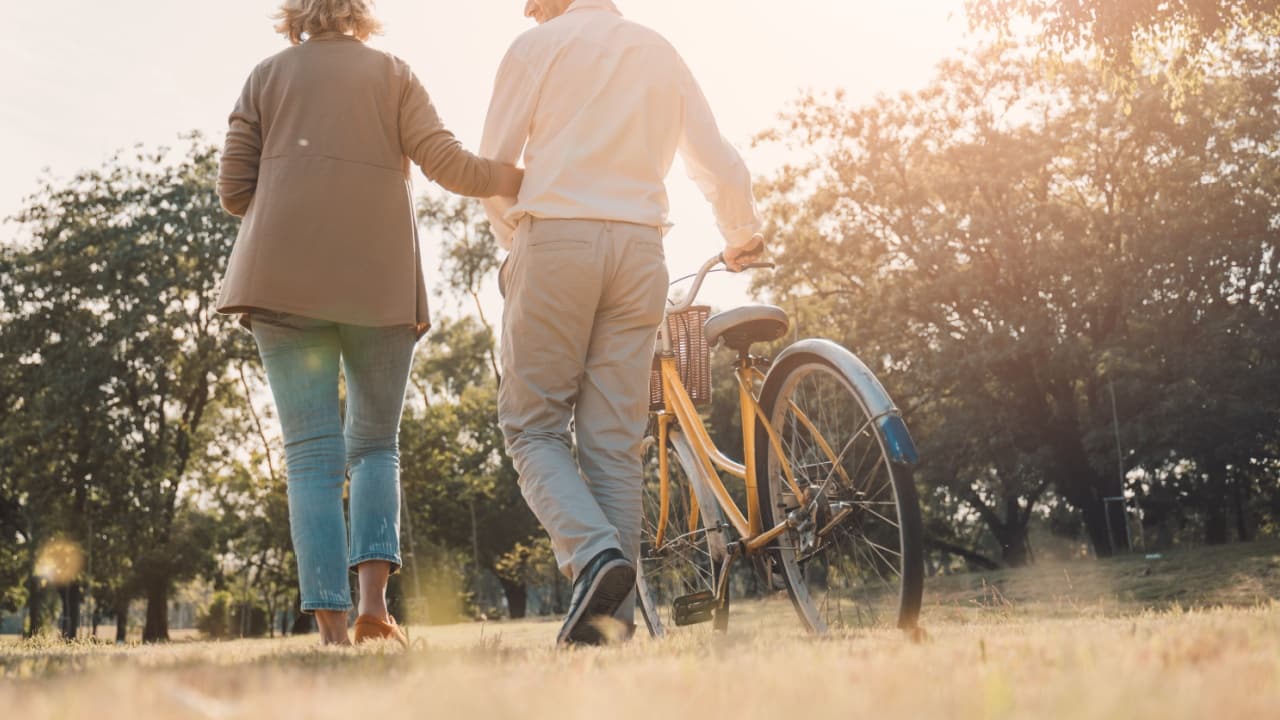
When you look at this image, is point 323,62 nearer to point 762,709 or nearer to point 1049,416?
point 762,709

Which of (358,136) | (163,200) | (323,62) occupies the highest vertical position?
(163,200)

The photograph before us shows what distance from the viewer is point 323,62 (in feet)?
12.3

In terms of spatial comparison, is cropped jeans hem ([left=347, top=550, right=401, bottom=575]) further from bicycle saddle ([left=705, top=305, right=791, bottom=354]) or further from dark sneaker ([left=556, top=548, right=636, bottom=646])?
bicycle saddle ([left=705, top=305, right=791, bottom=354])

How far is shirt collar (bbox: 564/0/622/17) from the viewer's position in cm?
368

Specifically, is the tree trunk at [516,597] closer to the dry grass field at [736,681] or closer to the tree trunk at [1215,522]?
the tree trunk at [1215,522]

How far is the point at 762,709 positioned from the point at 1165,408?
22767mm

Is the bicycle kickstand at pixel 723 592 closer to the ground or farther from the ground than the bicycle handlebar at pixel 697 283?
closer to the ground

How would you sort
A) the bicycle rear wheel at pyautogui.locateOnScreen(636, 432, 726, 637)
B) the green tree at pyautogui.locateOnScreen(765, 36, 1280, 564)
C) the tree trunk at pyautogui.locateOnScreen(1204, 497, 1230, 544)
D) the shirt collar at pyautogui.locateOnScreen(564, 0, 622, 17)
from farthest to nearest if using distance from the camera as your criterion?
Result: 1. the tree trunk at pyautogui.locateOnScreen(1204, 497, 1230, 544)
2. the green tree at pyautogui.locateOnScreen(765, 36, 1280, 564)
3. the bicycle rear wheel at pyautogui.locateOnScreen(636, 432, 726, 637)
4. the shirt collar at pyautogui.locateOnScreen(564, 0, 622, 17)

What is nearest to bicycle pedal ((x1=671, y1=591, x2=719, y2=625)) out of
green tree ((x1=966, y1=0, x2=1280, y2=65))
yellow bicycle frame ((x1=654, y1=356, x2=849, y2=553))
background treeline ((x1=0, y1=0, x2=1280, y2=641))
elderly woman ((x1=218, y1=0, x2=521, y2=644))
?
yellow bicycle frame ((x1=654, y1=356, x2=849, y2=553))

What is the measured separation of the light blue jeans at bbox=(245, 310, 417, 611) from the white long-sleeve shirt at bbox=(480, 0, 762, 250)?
636 mm

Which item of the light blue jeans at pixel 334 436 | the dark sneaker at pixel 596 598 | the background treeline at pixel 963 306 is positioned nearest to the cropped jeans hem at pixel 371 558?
the light blue jeans at pixel 334 436

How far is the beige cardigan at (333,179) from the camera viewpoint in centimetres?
358

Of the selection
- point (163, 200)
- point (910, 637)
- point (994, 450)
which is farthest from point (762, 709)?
point (163, 200)

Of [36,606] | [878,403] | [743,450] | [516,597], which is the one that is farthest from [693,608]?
[516,597]
